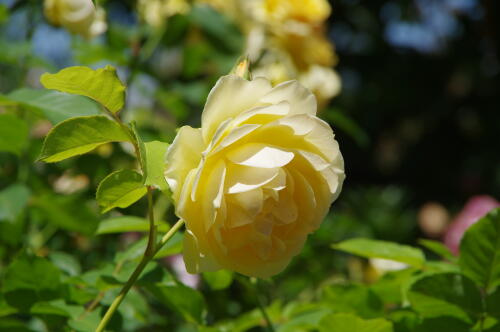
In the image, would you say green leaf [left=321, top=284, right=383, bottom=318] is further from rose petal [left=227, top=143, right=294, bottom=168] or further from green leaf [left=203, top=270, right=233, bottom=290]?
rose petal [left=227, top=143, right=294, bottom=168]

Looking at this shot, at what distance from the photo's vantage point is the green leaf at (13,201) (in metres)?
0.79

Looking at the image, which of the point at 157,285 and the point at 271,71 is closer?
the point at 157,285

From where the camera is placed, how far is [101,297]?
539 millimetres

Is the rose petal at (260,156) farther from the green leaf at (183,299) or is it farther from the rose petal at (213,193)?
the green leaf at (183,299)

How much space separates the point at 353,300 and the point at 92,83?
1.19 ft

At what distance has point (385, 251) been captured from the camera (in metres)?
0.60

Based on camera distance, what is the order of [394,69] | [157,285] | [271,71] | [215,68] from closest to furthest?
1. [157,285]
2. [271,71]
3. [215,68]
4. [394,69]

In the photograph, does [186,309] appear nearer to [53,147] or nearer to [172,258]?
[53,147]

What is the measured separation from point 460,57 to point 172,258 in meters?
3.70

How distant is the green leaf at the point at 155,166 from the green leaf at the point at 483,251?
11.0 inches

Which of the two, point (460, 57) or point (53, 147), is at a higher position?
point (53, 147)

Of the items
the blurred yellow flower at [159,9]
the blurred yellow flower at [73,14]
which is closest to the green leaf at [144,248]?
the blurred yellow flower at [73,14]

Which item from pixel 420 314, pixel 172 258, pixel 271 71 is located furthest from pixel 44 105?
pixel 172 258

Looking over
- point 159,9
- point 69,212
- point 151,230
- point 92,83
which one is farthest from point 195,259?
point 159,9
